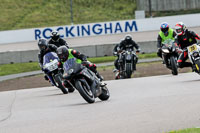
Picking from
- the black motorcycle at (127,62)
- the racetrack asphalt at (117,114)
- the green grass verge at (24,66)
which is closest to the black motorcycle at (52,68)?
the racetrack asphalt at (117,114)

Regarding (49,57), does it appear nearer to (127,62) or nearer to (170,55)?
(170,55)

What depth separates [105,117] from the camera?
880 centimetres

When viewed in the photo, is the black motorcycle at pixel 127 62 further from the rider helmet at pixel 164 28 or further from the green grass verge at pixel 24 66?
the green grass verge at pixel 24 66

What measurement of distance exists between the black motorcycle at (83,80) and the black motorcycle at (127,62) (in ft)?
25.2

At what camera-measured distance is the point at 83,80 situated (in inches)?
442

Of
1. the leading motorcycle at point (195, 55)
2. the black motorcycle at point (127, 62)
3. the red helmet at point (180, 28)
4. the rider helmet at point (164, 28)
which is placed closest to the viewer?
the leading motorcycle at point (195, 55)

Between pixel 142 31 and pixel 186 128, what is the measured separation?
100 feet

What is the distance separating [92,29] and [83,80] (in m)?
26.1

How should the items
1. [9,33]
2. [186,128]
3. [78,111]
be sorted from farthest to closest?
[9,33]
[78,111]
[186,128]

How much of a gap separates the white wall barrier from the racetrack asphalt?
2332 cm

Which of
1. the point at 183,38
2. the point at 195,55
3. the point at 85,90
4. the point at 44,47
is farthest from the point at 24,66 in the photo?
the point at 85,90

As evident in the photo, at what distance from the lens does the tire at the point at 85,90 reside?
438 inches

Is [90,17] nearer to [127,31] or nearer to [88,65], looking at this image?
[127,31]

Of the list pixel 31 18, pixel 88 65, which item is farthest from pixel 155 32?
pixel 88 65
